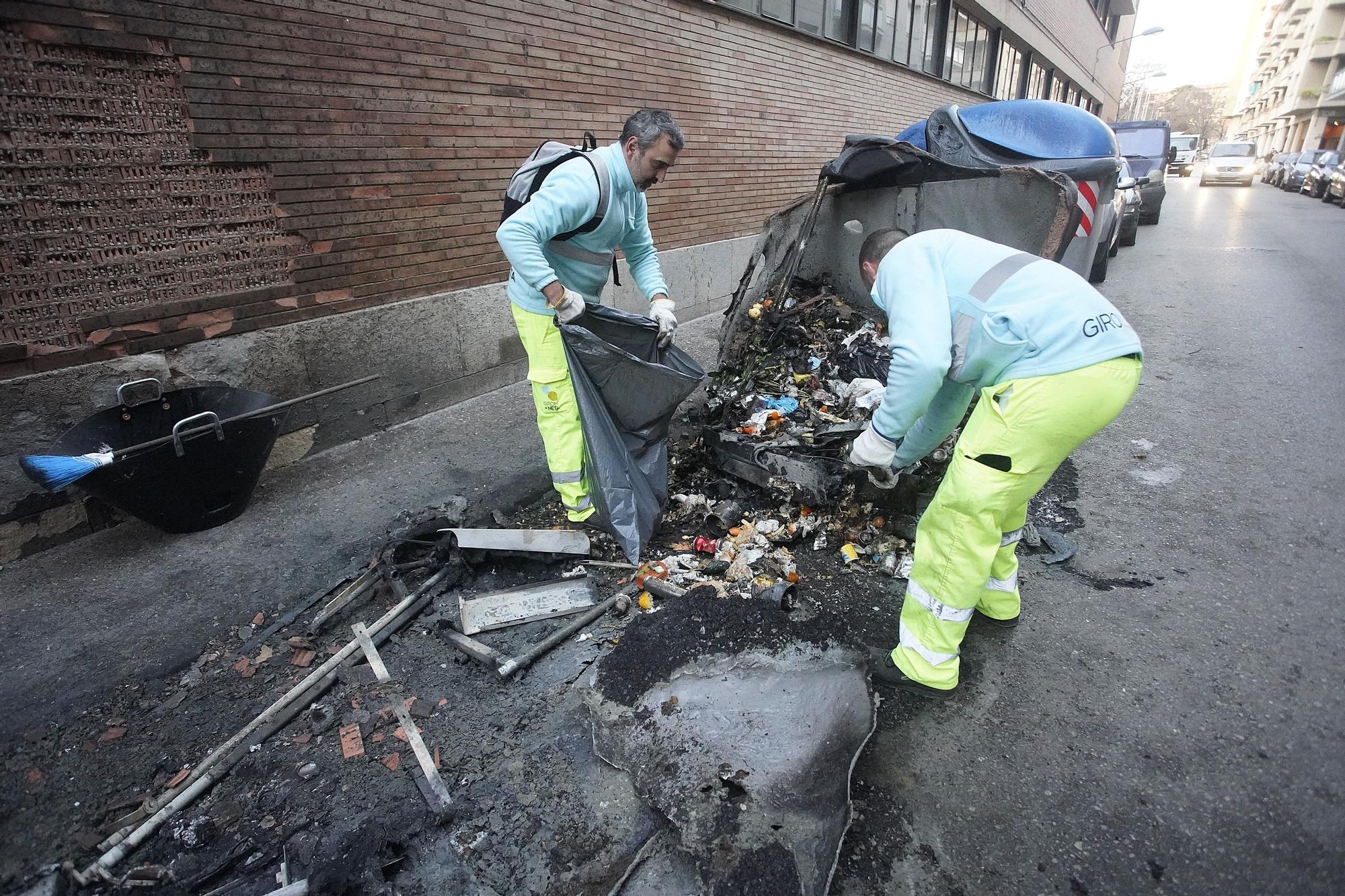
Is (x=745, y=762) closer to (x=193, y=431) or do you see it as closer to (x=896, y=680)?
(x=896, y=680)

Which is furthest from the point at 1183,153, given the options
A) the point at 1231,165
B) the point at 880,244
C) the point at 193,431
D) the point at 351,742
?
the point at 351,742

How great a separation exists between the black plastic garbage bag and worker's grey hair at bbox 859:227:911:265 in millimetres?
924

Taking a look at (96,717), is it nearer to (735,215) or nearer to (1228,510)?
(1228,510)

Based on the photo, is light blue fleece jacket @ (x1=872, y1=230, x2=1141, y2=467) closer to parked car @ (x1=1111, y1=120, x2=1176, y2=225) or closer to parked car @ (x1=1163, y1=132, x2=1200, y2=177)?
parked car @ (x1=1111, y1=120, x2=1176, y2=225)

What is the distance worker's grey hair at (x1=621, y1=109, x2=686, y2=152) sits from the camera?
2748 millimetres

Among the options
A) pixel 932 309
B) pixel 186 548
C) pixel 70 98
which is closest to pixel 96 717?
pixel 186 548

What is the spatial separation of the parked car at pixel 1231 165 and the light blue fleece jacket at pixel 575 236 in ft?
115

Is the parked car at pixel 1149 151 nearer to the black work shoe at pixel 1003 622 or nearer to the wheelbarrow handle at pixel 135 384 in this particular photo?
the black work shoe at pixel 1003 622

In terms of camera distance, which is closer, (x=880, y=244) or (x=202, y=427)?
(x=880, y=244)

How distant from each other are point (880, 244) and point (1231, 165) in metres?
35.0

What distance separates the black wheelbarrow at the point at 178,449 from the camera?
276 centimetres

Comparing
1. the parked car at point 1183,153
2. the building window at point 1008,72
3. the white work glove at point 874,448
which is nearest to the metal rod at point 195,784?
the white work glove at point 874,448

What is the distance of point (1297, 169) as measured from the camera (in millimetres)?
24891

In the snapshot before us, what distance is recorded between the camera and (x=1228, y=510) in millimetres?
3344
